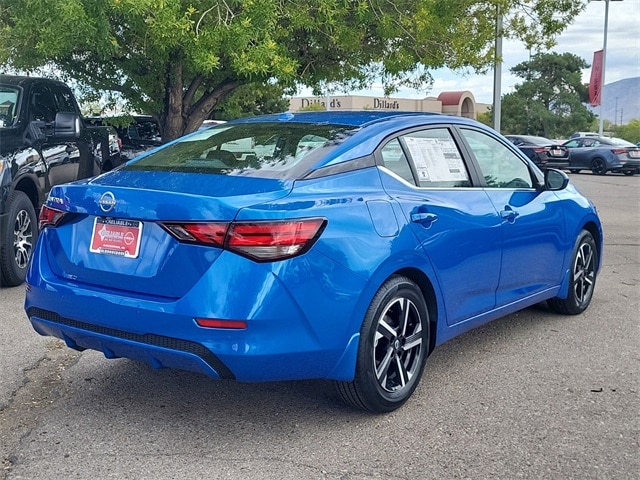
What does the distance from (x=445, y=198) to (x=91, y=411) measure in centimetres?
A: 229

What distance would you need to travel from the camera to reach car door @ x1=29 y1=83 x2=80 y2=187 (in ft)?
26.5

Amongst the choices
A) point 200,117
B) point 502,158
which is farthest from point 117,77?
point 502,158

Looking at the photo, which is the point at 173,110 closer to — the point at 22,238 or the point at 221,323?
the point at 22,238

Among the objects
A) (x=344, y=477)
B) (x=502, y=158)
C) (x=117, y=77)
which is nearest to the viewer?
(x=344, y=477)

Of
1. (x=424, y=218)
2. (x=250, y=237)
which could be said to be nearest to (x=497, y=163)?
(x=424, y=218)

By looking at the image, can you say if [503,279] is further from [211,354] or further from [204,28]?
[204,28]

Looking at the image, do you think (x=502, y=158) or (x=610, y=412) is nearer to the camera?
(x=610, y=412)

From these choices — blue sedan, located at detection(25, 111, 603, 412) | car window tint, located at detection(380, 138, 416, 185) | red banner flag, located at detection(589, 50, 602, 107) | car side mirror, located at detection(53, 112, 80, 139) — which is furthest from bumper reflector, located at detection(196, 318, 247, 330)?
red banner flag, located at detection(589, 50, 602, 107)

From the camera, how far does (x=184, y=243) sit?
3.59 meters

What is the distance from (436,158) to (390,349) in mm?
1273

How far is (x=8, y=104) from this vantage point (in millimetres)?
7867

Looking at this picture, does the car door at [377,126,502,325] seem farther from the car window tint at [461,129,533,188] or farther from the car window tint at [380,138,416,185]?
the car window tint at [461,129,533,188]

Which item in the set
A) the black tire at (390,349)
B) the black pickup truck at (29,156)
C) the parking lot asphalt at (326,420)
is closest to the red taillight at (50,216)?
the parking lot asphalt at (326,420)

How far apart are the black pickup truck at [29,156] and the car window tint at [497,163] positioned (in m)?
4.19
